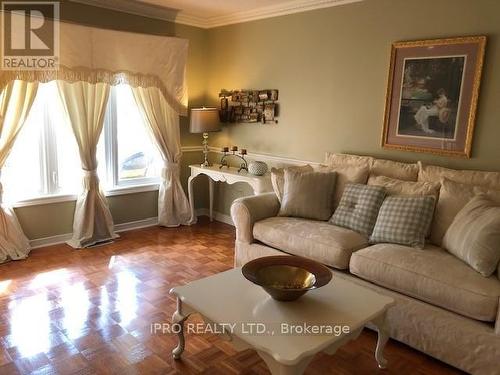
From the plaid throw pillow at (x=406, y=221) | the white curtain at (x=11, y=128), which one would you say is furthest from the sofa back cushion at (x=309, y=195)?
the white curtain at (x=11, y=128)

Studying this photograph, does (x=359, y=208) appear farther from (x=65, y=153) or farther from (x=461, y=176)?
(x=65, y=153)

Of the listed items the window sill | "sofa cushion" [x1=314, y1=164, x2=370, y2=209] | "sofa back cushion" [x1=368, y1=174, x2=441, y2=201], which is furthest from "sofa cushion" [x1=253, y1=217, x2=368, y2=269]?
the window sill

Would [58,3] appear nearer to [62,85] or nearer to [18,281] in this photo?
[62,85]

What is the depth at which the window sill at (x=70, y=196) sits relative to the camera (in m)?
3.62

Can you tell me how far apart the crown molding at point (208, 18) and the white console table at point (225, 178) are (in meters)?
1.61

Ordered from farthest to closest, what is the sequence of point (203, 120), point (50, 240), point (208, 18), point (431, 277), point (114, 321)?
point (208, 18)
point (203, 120)
point (50, 240)
point (114, 321)
point (431, 277)

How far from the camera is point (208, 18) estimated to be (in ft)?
14.9

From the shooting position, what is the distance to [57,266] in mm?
3352

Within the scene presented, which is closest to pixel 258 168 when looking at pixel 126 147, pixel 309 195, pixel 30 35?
pixel 309 195

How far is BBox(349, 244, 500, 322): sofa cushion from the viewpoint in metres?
2.00

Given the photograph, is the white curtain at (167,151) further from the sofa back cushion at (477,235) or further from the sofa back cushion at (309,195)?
the sofa back cushion at (477,235)

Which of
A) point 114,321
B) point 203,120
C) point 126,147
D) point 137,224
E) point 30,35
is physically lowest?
point 114,321

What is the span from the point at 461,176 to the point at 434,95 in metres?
0.66

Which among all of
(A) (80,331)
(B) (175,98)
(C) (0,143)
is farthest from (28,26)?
(A) (80,331)
